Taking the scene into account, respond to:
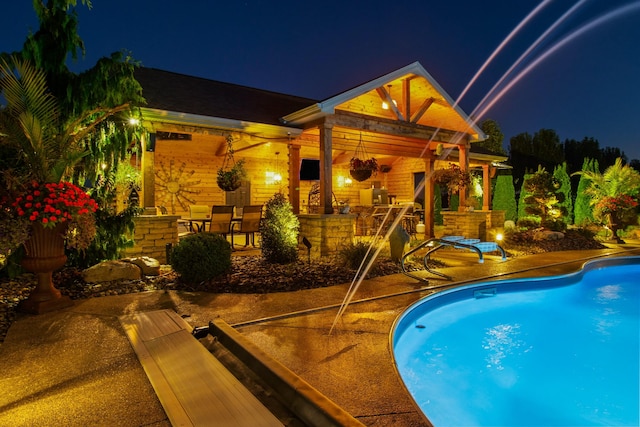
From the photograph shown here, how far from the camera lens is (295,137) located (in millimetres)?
9508

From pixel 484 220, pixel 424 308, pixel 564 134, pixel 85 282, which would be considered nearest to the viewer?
pixel 424 308

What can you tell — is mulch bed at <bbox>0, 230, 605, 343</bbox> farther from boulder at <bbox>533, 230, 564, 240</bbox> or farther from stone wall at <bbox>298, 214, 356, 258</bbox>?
boulder at <bbox>533, 230, 564, 240</bbox>

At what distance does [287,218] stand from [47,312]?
13.7 ft

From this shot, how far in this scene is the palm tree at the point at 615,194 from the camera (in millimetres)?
12094

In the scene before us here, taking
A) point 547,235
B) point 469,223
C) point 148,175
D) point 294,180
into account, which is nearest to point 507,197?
point 547,235

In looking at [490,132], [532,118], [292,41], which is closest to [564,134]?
[532,118]

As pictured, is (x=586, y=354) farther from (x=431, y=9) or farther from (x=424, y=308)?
(x=431, y=9)

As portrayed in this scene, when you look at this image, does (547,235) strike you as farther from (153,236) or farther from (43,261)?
(43,261)

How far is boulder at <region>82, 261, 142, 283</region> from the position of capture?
5668mm

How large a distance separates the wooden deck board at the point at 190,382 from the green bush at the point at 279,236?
365 centimetres

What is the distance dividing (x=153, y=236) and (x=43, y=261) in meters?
3.05

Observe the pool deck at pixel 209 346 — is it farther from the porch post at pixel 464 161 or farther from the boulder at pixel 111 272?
the porch post at pixel 464 161

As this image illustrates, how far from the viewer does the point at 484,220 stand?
38.6 feet

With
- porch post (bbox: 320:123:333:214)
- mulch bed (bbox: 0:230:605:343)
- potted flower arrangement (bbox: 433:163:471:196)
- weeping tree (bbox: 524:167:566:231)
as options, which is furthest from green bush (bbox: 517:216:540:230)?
porch post (bbox: 320:123:333:214)
